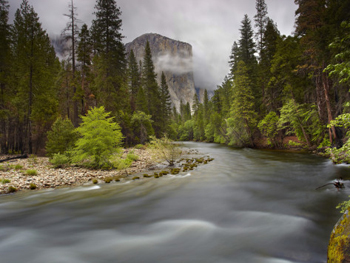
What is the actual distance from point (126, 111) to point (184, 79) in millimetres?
172818

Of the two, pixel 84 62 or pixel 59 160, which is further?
pixel 84 62

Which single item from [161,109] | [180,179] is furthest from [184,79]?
[180,179]

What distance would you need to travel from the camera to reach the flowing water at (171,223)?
2.84 m

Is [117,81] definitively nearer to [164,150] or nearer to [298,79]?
[164,150]

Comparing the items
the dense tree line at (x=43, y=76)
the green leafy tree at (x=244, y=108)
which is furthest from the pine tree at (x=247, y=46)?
the dense tree line at (x=43, y=76)

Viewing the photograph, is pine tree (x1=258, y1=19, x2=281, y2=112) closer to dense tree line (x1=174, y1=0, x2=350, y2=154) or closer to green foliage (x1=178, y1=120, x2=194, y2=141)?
dense tree line (x1=174, y1=0, x2=350, y2=154)

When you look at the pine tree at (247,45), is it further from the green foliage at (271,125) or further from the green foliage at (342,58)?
the green foliage at (342,58)

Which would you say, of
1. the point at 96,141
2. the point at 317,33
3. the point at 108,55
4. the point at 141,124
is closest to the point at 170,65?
the point at 141,124

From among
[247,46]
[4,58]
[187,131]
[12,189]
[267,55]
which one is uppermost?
[247,46]

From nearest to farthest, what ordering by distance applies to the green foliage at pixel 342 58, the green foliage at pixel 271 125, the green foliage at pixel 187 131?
the green foliage at pixel 342 58
the green foliage at pixel 271 125
the green foliage at pixel 187 131

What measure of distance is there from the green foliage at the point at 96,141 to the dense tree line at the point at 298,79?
385 inches

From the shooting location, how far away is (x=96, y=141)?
9.73 metres

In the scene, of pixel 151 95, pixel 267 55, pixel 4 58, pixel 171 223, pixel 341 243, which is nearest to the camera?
pixel 341 243

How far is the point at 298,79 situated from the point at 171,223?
20.3 meters
